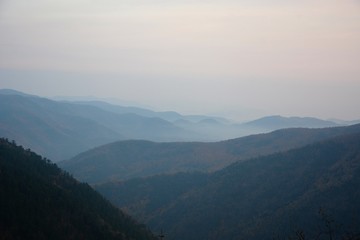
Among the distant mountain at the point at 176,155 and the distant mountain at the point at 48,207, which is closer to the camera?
the distant mountain at the point at 48,207

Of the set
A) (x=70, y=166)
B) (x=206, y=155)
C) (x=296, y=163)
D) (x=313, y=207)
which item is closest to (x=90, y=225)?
(x=313, y=207)

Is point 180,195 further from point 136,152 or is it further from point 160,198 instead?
point 136,152

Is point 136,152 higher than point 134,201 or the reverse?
higher

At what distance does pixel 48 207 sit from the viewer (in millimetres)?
40469

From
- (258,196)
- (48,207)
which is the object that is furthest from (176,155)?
(48,207)

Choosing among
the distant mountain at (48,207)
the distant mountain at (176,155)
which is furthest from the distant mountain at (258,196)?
the distant mountain at (176,155)

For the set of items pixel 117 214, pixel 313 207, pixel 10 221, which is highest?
pixel 10 221

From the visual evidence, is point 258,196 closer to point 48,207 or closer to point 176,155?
point 48,207

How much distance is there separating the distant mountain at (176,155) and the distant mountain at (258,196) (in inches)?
969

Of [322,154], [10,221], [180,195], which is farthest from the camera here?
[180,195]

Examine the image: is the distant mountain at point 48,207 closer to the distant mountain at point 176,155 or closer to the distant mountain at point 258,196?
the distant mountain at point 258,196

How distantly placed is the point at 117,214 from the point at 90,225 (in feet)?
36.3

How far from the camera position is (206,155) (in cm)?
12962

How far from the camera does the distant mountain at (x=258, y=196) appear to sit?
60906mm
